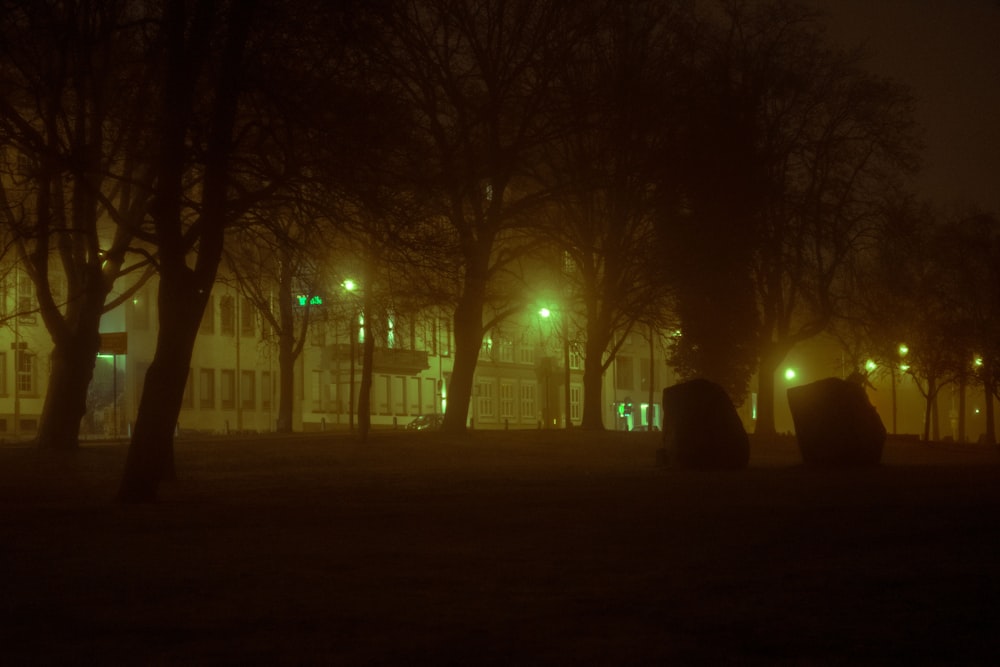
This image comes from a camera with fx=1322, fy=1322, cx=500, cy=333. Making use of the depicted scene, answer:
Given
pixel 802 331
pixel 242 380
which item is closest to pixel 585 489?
pixel 802 331

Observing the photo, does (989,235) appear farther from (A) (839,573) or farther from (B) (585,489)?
(A) (839,573)

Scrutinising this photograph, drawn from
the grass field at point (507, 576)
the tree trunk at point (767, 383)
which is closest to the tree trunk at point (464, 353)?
the tree trunk at point (767, 383)

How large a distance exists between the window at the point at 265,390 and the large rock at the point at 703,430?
50680 millimetres

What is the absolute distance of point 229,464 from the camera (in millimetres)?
27594

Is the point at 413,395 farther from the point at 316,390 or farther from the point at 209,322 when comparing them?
the point at 209,322

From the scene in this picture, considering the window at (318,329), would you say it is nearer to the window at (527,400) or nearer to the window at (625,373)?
the window at (527,400)

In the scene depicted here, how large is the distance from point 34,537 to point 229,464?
15.8 m

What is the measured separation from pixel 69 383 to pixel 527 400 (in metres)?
69.0

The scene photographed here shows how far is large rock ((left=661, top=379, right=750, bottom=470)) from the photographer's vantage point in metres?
25.3

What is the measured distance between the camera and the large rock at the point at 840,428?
82.1 feet

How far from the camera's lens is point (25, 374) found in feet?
204

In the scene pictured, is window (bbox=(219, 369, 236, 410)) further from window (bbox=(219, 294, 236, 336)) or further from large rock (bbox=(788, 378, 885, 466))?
large rock (bbox=(788, 378, 885, 466))

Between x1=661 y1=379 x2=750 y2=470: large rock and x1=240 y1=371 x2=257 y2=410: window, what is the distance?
1956 inches

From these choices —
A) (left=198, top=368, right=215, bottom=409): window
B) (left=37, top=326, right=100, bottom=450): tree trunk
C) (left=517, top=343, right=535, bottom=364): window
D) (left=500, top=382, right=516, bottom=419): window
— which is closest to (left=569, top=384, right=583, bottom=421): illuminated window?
(left=517, top=343, right=535, bottom=364): window
